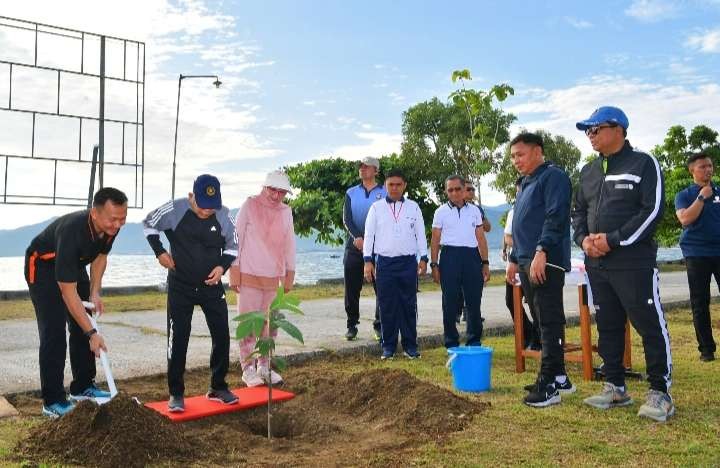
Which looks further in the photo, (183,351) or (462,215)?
(462,215)

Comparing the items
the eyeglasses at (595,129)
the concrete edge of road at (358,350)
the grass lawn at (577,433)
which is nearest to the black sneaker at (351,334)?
the concrete edge of road at (358,350)

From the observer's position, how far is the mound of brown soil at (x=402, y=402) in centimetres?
451

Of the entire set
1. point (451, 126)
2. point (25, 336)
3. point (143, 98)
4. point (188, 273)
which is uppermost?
point (451, 126)

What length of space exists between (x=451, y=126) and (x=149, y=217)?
1374 inches

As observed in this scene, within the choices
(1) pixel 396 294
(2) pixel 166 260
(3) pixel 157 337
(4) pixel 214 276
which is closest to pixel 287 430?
(4) pixel 214 276

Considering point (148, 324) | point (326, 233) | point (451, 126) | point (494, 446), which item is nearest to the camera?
point (494, 446)

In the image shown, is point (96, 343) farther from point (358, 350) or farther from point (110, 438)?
point (358, 350)

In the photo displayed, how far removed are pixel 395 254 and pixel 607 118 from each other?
2.76 meters

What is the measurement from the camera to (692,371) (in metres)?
6.21

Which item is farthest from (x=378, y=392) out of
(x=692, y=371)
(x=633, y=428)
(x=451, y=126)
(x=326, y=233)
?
(x=451, y=126)

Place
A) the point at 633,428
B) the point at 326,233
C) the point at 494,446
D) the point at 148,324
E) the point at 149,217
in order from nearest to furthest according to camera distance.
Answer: the point at 494,446 → the point at 633,428 → the point at 149,217 → the point at 148,324 → the point at 326,233

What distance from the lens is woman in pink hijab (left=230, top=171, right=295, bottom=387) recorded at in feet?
19.3

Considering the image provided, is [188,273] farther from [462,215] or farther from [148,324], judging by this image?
[148,324]

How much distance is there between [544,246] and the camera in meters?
4.97
